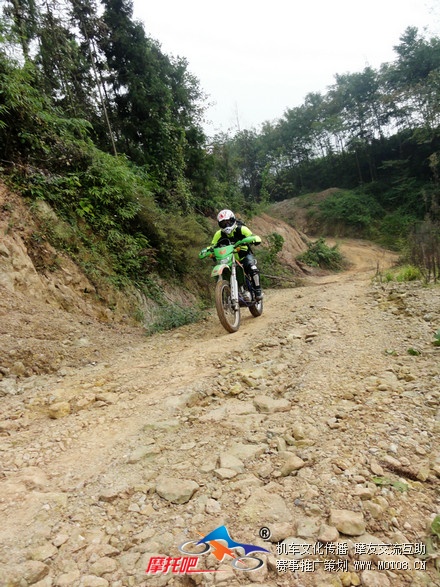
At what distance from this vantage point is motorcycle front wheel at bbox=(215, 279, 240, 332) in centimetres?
464

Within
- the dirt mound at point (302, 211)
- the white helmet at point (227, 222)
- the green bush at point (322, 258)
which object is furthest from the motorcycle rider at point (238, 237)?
the dirt mound at point (302, 211)

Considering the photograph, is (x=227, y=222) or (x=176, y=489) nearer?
(x=176, y=489)

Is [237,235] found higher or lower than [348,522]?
higher

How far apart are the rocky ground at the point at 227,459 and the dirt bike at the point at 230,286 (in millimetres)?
1137

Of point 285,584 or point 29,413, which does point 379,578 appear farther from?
point 29,413

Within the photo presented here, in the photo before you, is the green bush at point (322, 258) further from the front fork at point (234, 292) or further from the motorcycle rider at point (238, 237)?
the front fork at point (234, 292)

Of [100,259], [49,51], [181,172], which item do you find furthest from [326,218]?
[100,259]

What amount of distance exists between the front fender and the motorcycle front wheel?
0.15m

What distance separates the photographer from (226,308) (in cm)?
491

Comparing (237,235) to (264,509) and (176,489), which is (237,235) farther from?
(264,509)

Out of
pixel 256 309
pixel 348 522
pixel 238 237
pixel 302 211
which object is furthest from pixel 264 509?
pixel 302 211

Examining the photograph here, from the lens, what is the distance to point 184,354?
3.89 metres

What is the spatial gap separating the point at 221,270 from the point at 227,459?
10.7 ft

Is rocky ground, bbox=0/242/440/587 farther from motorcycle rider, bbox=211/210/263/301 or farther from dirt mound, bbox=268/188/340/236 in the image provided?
dirt mound, bbox=268/188/340/236
